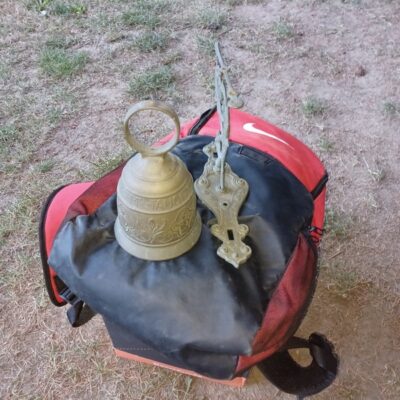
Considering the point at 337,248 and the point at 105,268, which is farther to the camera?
the point at 337,248

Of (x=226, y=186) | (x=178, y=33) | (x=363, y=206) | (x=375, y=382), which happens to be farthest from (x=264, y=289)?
(x=178, y=33)

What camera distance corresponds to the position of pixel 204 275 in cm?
99

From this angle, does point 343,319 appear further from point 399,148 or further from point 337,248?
point 399,148

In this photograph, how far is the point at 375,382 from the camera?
149 centimetres

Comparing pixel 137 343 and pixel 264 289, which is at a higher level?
pixel 264 289

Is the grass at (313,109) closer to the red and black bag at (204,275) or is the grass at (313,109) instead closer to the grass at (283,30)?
the grass at (283,30)

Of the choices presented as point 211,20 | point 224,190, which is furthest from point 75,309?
point 211,20

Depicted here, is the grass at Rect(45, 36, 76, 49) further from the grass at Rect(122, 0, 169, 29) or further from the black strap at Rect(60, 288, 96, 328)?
the black strap at Rect(60, 288, 96, 328)

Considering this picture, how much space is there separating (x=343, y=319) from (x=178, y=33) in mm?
1584

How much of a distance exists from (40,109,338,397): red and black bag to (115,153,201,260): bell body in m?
0.03

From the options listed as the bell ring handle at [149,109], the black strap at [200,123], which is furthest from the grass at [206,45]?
the bell ring handle at [149,109]

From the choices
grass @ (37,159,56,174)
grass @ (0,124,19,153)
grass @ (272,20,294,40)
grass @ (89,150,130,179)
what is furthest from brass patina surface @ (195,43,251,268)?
grass @ (272,20,294,40)

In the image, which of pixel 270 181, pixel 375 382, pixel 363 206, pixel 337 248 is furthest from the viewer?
pixel 363 206

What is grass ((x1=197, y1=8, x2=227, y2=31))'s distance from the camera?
2.58m
